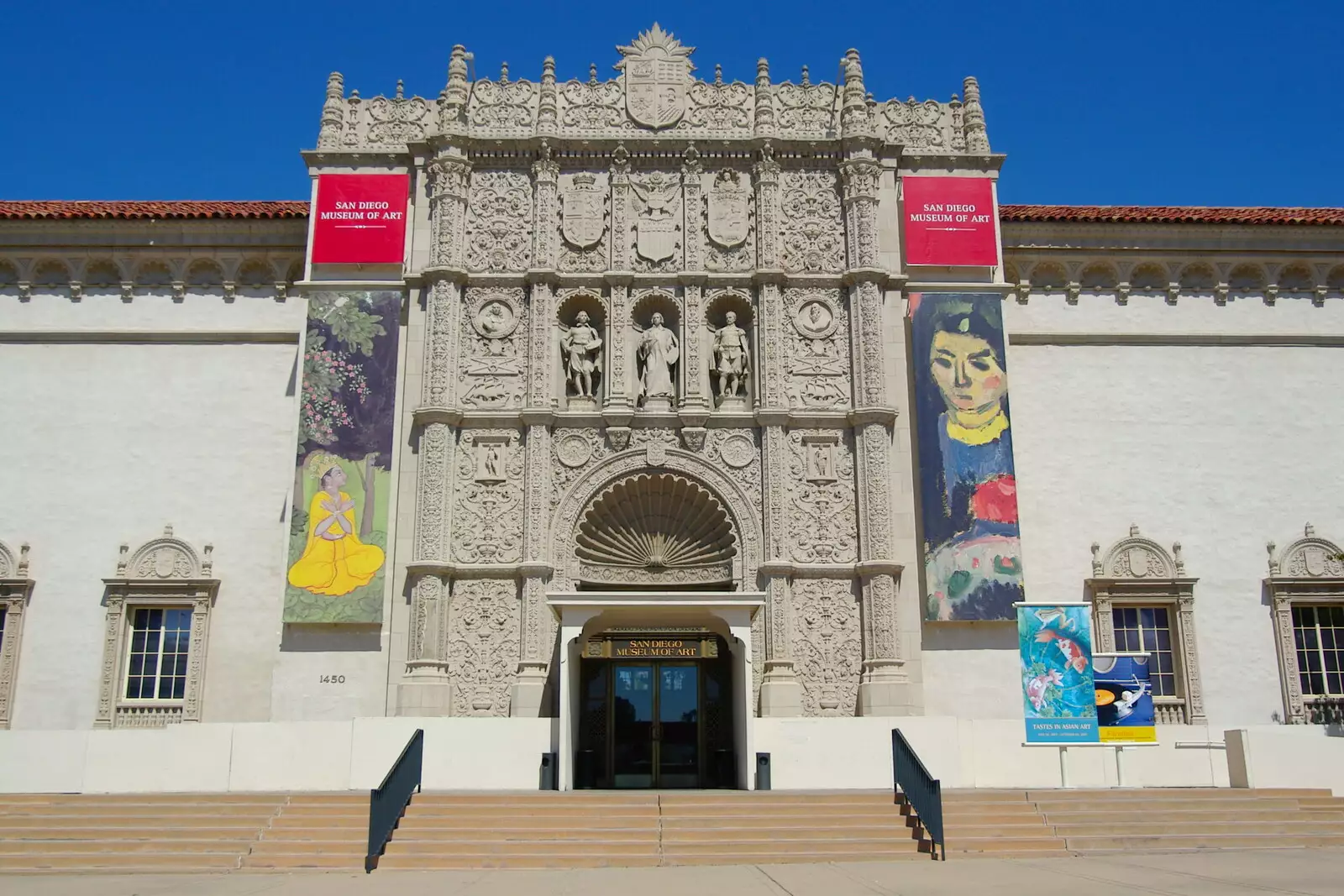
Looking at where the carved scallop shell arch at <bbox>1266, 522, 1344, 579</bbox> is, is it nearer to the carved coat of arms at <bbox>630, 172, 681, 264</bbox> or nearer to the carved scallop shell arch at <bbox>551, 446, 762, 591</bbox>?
the carved scallop shell arch at <bbox>551, 446, 762, 591</bbox>

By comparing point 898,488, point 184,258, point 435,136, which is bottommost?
point 898,488

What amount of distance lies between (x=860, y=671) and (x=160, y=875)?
41.6 feet

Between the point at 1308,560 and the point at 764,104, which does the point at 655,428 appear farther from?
the point at 1308,560

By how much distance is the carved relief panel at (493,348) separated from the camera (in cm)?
2381

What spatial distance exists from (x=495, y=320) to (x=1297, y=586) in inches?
682

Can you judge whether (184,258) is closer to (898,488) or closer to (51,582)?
(51,582)

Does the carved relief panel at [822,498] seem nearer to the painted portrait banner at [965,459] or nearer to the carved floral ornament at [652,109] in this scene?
the painted portrait banner at [965,459]

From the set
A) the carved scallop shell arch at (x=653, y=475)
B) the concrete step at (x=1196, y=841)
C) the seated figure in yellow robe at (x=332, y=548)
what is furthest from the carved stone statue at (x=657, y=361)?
the concrete step at (x=1196, y=841)

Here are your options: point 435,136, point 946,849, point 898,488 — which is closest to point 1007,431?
point 898,488

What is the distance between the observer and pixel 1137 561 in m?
24.3

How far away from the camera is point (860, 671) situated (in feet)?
73.4

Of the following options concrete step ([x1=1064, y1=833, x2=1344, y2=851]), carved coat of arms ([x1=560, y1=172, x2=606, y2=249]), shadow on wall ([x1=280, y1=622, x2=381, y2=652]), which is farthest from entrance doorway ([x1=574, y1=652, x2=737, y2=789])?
carved coat of arms ([x1=560, y1=172, x2=606, y2=249])

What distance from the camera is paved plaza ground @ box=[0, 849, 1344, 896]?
12.0 m

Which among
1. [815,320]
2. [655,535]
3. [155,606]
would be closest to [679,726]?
[655,535]
